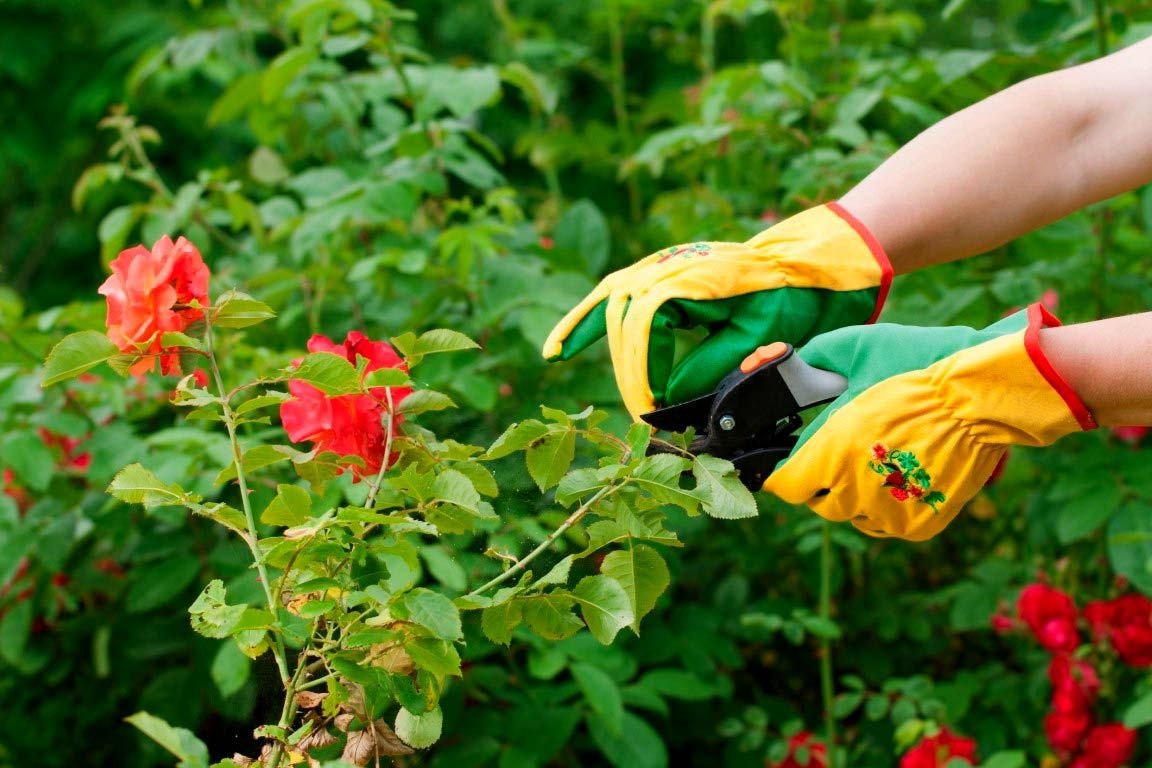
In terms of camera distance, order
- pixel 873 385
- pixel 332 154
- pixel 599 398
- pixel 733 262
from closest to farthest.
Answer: pixel 873 385 → pixel 733 262 → pixel 599 398 → pixel 332 154

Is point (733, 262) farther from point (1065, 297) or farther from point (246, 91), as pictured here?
point (246, 91)

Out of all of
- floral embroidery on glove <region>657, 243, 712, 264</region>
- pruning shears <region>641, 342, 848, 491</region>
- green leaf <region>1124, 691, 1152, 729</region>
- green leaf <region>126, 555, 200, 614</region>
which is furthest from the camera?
green leaf <region>126, 555, 200, 614</region>

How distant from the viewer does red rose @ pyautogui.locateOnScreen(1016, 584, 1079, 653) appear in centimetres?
222

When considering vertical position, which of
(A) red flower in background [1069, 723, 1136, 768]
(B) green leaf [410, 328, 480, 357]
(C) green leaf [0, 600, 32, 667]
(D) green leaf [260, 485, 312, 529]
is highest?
(B) green leaf [410, 328, 480, 357]

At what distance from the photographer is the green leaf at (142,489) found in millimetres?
1002

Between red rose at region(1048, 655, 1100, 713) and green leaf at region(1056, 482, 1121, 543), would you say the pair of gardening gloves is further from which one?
red rose at region(1048, 655, 1100, 713)

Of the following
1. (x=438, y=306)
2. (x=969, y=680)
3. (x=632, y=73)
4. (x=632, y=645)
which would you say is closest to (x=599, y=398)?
(x=438, y=306)

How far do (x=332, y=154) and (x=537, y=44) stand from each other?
1.68ft

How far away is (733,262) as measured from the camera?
1.21 meters

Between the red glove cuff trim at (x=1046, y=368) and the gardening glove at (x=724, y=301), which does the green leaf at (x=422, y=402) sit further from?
the red glove cuff trim at (x=1046, y=368)

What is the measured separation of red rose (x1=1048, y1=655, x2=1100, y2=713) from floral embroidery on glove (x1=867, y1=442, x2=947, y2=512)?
51.3 inches

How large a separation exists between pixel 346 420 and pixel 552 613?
10.6 inches

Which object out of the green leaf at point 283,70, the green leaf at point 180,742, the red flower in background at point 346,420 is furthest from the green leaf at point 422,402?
the green leaf at point 283,70

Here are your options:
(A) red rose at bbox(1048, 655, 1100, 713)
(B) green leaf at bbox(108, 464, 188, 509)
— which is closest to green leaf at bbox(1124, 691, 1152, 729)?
(A) red rose at bbox(1048, 655, 1100, 713)
